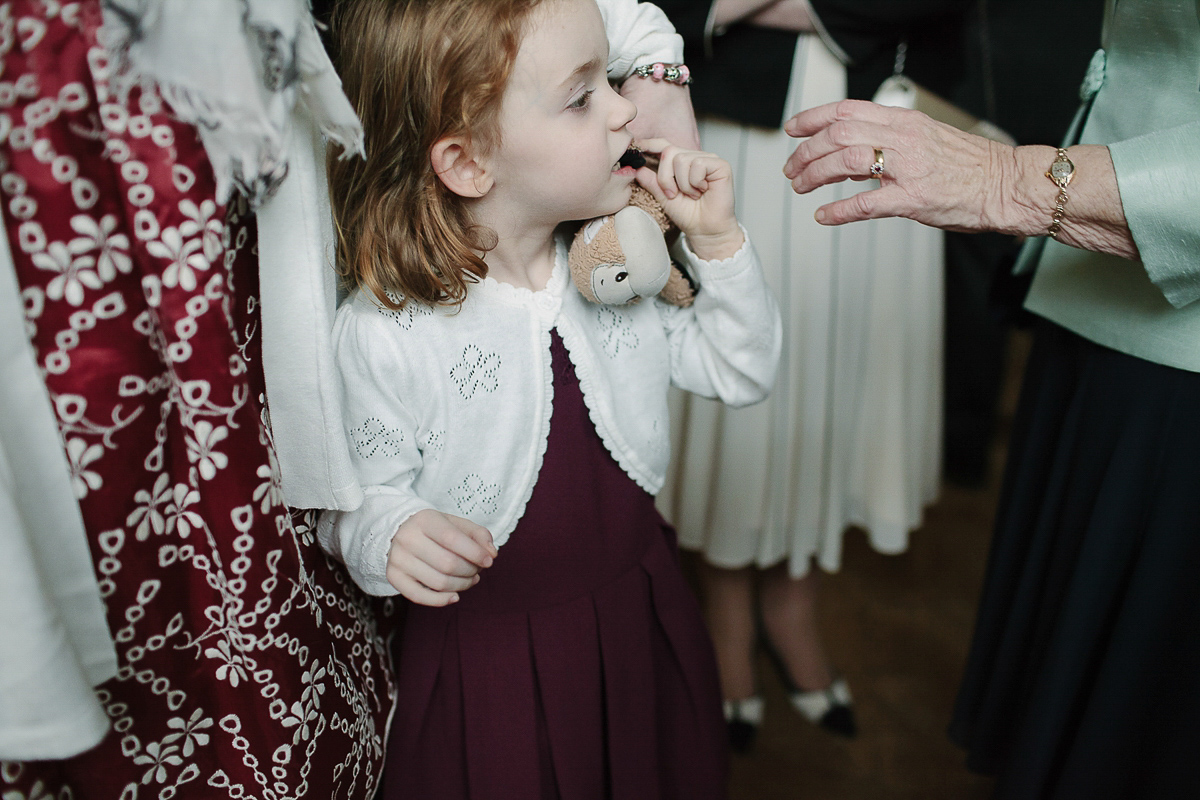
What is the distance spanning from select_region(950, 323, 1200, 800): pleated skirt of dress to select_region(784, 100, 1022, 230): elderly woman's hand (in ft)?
0.91

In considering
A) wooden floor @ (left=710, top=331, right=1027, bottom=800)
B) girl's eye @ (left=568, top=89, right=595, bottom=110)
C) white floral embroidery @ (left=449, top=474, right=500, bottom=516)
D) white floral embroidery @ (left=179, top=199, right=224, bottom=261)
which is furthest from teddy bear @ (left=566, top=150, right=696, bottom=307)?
wooden floor @ (left=710, top=331, right=1027, bottom=800)

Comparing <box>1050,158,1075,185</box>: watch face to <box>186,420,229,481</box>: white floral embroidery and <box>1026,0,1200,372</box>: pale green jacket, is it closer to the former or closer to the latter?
<box>1026,0,1200,372</box>: pale green jacket

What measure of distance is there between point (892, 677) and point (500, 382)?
52.1 inches

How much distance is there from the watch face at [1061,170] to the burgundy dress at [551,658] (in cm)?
51

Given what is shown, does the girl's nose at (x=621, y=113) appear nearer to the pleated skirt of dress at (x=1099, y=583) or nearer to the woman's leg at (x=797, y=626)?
the pleated skirt of dress at (x=1099, y=583)

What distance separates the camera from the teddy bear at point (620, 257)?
0.81m

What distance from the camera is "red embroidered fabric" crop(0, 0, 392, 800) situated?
0.53 metres

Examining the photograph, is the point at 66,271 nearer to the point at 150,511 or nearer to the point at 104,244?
the point at 104,244

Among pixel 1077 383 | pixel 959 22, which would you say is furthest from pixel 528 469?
pixel 959 22

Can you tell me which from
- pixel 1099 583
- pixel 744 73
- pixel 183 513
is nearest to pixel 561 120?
pixel 183 513

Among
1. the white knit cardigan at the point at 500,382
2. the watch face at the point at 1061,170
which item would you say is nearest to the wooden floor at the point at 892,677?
the white knit cardigan at the point at 500,382

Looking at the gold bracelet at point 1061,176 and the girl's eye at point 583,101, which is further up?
the girl's eye at point 583,101

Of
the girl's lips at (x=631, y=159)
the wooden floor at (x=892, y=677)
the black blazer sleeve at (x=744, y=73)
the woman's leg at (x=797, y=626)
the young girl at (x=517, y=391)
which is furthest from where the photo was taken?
the woman's leg at (x=797, y=626)

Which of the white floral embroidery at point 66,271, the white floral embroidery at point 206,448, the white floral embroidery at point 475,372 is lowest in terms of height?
the white floral embroidery at point 475,372
